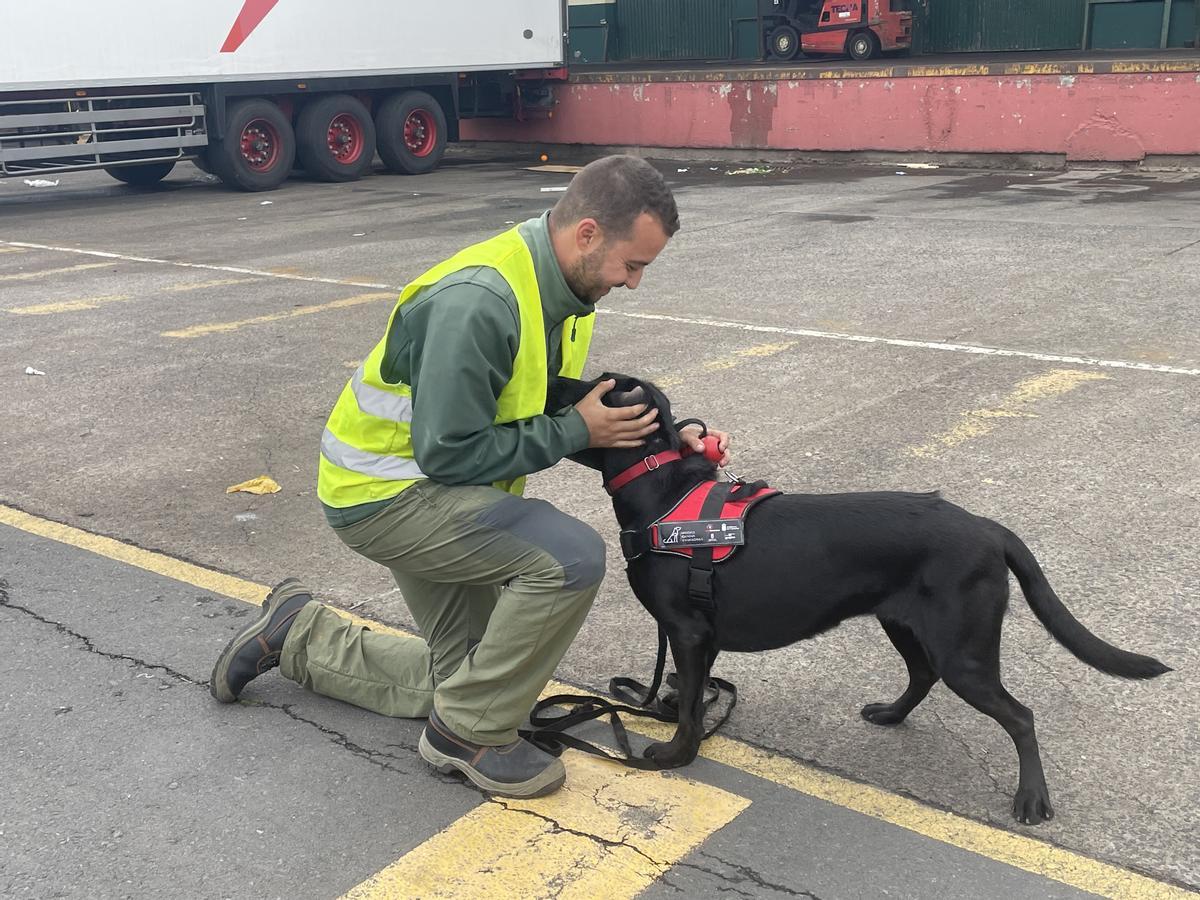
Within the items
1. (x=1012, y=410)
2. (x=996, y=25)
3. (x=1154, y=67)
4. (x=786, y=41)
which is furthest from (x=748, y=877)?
(x=996, y=25)

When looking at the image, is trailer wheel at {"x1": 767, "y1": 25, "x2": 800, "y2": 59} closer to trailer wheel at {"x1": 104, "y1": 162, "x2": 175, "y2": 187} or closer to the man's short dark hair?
trailer wheel at {"x1": 104, "y1": 162, "x2": 175, "y2": 187}

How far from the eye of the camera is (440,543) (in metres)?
3.05

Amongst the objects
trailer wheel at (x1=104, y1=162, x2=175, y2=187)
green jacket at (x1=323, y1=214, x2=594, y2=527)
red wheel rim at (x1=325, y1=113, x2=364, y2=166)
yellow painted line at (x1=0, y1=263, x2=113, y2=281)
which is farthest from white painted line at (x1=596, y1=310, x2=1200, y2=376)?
trailer wheel at (x1=104, y1=162, x2=175, y2=187)

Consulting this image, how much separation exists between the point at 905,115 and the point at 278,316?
1084 centimetres

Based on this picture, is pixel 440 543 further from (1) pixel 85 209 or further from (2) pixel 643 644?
(1) pixel 85 209

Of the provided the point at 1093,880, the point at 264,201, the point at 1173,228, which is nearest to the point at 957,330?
the point at 1173,228

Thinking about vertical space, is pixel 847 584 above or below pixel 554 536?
below

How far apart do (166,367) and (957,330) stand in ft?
15.4

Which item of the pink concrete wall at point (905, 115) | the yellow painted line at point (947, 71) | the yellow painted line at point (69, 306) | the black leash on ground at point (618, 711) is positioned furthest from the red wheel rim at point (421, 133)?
the black leash on ground at point (618, 711)

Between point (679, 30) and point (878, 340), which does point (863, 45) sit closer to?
point (679, 30)

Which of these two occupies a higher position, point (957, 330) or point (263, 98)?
point (263, 98)

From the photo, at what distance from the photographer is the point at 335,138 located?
18.3 metres

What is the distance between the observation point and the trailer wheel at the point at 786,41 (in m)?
26.5

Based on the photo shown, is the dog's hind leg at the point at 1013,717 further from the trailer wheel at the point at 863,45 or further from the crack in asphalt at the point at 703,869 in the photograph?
the trailer wheel at the point at 863,45
